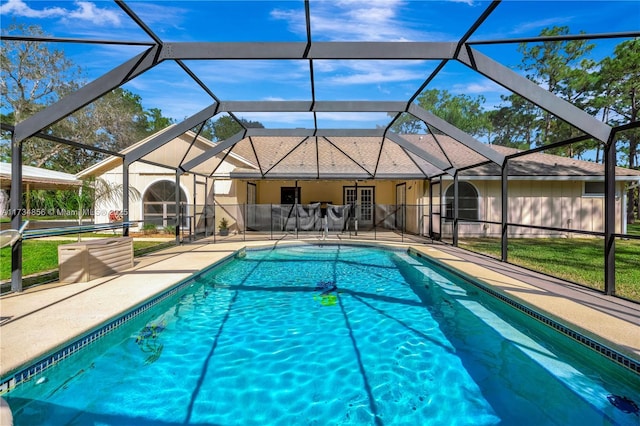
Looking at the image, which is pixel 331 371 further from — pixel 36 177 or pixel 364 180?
pixel 36 177

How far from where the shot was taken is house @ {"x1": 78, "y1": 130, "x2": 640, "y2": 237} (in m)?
13.2

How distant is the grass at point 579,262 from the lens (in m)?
5.70

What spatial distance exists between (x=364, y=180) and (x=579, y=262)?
8.31 metres

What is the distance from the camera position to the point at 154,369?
11.5 feet

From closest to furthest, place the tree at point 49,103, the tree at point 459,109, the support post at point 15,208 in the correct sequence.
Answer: the support post at point 15,208, the tree at point 49,103, the tree at point 459,109

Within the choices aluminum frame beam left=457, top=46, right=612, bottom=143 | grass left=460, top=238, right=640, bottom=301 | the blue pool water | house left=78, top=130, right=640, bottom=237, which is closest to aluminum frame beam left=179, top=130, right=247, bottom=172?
house left=78, top=130, right=640, bottom=237

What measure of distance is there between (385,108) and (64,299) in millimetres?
7001

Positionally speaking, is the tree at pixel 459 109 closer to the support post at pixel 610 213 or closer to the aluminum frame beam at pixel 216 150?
the aluminum frame beam at pixel 216 150

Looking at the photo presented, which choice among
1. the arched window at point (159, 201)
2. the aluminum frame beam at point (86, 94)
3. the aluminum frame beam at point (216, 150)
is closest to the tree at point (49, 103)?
the arched window at point (159, 201)

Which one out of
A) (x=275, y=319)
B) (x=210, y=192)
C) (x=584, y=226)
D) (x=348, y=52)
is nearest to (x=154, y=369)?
(x=275, y=319)

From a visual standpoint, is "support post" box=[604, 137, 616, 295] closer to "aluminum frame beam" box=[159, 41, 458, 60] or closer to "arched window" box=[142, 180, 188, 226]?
"aluminum frame beam" box=[159, 41, 458, 60]

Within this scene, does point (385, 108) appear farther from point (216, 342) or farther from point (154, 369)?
point (154, 369)

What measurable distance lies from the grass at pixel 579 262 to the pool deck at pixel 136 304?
0.63 meters

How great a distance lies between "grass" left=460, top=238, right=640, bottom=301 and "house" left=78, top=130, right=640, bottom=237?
2.88 metres
